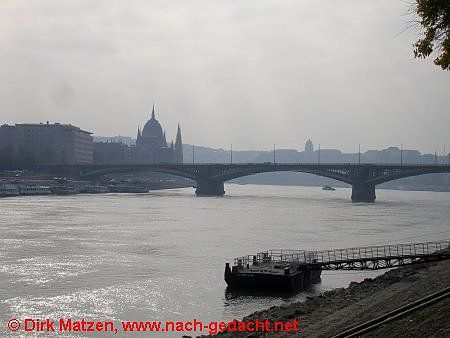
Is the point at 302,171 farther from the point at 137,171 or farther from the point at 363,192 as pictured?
the point at 137,171

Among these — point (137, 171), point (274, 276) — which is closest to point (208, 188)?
point (137, 171)

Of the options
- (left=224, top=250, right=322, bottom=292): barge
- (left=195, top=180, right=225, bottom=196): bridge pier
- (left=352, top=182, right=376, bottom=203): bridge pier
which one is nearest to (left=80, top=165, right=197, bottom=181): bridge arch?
(left=195, top=180, right=225, bottom=196): bridge pier

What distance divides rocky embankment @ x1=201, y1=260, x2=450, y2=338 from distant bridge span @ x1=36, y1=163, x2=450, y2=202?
3726 inches

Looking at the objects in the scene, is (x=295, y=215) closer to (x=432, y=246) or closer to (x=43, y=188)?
(x=432, y=246)

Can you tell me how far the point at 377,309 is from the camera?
20.6 meters

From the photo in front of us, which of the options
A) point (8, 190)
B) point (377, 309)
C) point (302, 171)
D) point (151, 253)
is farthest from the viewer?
point (302, 171)

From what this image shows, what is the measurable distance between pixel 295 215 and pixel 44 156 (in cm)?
11200

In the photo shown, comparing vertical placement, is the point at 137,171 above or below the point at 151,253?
above

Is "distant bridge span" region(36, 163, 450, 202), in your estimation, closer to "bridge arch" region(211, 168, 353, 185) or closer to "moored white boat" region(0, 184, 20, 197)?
"bridge arch" region(211, 168, 353, 185)

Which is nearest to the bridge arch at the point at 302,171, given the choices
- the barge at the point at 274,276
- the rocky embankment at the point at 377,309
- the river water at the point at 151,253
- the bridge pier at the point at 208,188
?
the bridge pier at the point at 208,188

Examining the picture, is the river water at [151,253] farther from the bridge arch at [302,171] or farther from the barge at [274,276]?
the bridge arch at [302,171]

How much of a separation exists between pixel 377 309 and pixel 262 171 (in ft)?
367

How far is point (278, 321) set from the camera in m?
22.3

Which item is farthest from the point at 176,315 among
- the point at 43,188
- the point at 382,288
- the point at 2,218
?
the point at 43,188
